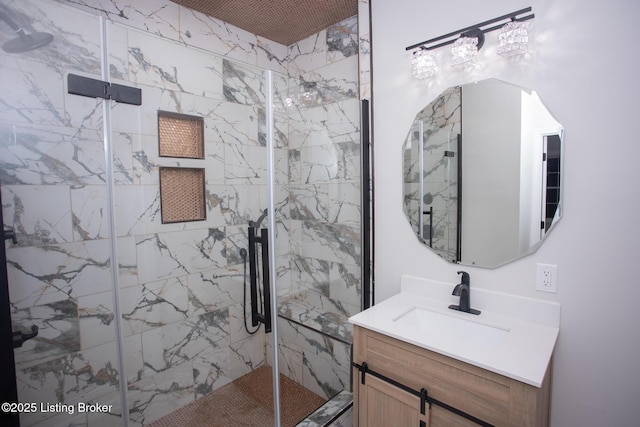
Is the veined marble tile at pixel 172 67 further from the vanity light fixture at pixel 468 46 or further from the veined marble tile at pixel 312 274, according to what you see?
the vanity light fixture at pixel 468 46

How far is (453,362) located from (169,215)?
5.28 ft

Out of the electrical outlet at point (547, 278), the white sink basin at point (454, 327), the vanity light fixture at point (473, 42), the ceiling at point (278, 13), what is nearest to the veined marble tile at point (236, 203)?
the white sink basin at point (454, 327)

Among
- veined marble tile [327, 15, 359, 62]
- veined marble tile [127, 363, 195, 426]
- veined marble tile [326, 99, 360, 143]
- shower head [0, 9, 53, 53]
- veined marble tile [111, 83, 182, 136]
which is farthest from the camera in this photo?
veined marble tile [327, 15, 359, 62]

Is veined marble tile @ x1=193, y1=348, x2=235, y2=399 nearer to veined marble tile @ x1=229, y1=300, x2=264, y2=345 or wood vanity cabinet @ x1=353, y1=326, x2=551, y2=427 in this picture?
veined marble tile @ x1=229, y1=300, x2=264, y2=345

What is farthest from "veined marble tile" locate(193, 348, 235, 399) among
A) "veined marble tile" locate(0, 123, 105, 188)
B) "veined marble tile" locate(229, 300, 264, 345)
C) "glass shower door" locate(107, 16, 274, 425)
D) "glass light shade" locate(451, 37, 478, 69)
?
"glass light shade" locate(451, 37, 478, 69)

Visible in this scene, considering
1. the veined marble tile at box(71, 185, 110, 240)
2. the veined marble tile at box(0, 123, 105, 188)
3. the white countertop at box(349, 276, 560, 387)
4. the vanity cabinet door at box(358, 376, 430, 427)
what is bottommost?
the vanity cabinet door at box(358, 376, 430, 427)

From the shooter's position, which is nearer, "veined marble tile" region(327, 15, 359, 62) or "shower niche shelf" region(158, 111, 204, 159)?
"shower niche shelf" region(158, 111, 204, 159)

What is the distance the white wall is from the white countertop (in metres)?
0.08

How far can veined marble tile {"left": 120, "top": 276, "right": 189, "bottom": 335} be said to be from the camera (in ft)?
5.45

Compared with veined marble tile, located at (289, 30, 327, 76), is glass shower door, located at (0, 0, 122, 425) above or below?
below

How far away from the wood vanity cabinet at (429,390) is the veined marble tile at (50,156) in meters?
1.54

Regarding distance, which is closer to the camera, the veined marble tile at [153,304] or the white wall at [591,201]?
the white wall at [591,201]

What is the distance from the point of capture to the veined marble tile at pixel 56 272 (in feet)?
4.38

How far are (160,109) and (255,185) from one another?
26.3 inches
